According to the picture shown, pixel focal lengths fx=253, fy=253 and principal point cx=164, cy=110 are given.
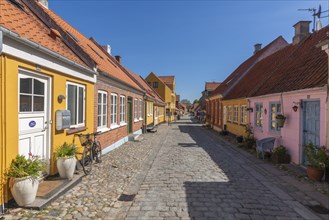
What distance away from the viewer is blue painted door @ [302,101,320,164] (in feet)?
23.6

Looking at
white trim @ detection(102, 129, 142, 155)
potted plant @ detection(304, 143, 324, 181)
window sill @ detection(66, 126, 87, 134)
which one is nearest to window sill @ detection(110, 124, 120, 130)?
white trim @ detection(102, 129, 142, 155)

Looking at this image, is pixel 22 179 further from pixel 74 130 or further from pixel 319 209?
pixel 319 209

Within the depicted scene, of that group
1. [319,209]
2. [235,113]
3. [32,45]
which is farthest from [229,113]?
[32,45]

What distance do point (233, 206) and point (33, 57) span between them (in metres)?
4.92

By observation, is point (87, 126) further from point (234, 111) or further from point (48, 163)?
point (234, 111)

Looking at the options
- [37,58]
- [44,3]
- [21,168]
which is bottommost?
[21,168]

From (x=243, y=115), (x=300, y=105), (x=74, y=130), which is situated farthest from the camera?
(x=243, y=115)

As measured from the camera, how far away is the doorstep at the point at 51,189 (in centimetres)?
456

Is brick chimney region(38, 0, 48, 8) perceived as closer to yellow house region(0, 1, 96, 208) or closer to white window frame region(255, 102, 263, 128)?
yellow house region(0, 1, 96, 208)

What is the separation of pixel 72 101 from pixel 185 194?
411cm

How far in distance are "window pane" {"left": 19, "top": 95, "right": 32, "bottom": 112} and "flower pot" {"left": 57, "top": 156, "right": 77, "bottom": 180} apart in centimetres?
139

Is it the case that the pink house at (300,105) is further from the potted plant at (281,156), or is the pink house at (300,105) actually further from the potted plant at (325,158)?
the potted plant at (325,158)

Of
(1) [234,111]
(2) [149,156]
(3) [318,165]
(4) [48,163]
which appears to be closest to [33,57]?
(4) [48,163]

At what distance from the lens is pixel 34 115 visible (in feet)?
17.7
